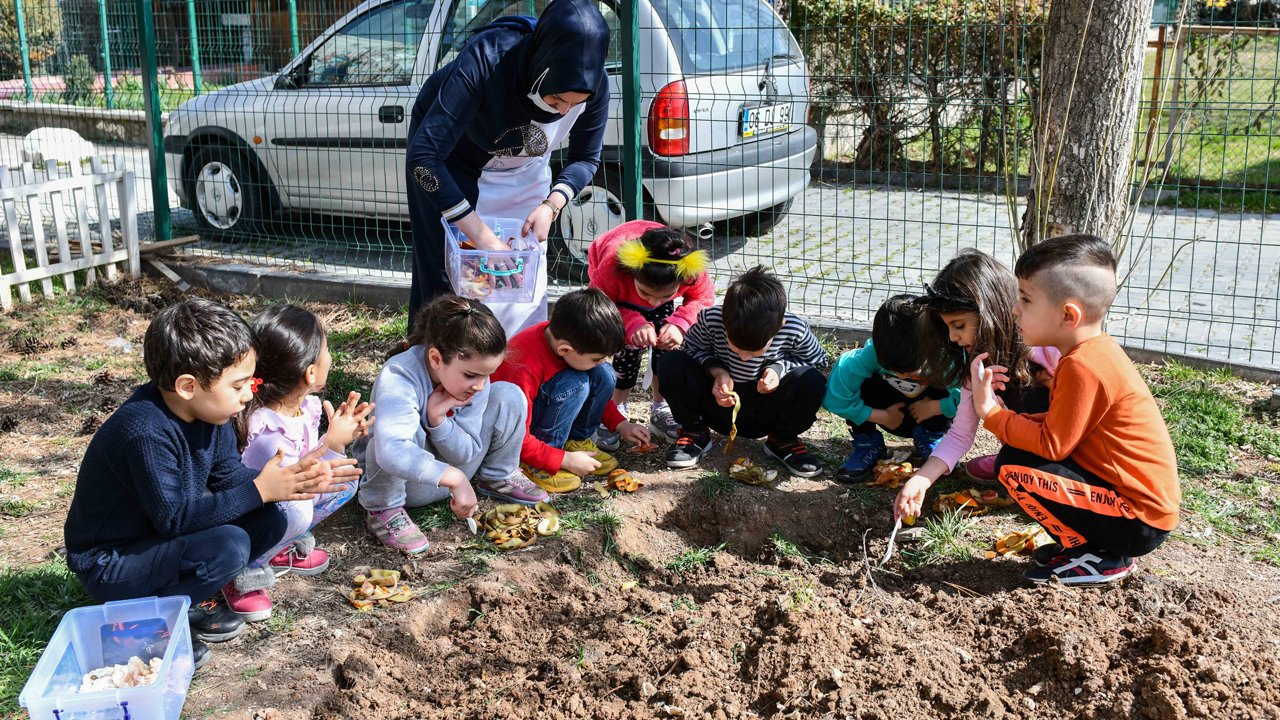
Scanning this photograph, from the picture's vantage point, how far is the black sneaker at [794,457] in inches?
162

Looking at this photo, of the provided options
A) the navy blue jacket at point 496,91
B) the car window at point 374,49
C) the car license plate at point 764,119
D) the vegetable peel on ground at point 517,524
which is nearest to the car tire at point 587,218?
the car license plate at point 764,119

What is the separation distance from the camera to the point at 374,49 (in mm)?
7039

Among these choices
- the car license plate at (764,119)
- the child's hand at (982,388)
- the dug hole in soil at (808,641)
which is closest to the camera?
the dug hole in soil at (808,641)

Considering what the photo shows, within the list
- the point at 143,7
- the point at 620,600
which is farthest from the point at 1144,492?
the point at 143,7

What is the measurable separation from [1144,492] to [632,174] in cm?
356

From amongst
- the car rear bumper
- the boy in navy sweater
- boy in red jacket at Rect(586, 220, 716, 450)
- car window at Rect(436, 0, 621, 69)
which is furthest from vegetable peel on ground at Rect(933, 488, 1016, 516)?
car window at Rect(436, 0, 621, 69)

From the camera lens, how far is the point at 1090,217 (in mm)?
4332

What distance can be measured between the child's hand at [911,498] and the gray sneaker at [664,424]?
1227mm

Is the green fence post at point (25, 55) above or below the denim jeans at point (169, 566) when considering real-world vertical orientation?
above

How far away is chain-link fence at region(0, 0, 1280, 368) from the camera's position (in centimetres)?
606

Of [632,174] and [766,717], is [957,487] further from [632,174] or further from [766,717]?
[632,174]

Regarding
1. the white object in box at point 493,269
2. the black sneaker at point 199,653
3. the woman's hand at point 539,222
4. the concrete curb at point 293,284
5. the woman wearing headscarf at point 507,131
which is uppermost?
the woman wearing headscarf at point 507,131

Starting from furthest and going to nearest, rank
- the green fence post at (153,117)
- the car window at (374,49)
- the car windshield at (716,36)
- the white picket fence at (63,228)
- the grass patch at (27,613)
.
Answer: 1. the green fence post at (153,117)
2. the car window at (374,49)
3. the white picket fence at (63,228)
4. the car windshield at (716,36)
5. the grass patch at (27,613)

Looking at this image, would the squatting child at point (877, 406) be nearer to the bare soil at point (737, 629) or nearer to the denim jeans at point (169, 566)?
the bare soil at point (737, 629)
